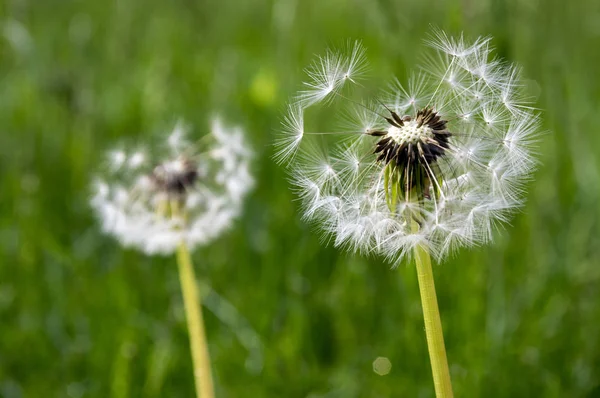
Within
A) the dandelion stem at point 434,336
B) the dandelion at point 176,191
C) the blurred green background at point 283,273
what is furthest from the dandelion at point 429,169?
the dandelion at point 176,191

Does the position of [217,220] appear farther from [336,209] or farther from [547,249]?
[547,249]

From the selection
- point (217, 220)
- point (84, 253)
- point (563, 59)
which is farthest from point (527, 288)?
point (84, 253)

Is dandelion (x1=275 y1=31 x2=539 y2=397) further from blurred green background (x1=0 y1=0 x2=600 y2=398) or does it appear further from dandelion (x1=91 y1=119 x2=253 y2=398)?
dandelion (x1=91 y1=119 x2=253 y2=398)

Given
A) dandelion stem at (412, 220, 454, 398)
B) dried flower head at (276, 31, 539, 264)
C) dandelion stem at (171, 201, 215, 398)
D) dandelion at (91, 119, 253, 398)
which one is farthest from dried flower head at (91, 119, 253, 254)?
dandelion stem at (412, 220, 454, 398)

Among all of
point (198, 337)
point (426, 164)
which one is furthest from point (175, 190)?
point (426, 164)

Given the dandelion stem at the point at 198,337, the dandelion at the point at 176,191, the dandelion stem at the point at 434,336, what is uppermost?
the dandelion at the point at 176,191

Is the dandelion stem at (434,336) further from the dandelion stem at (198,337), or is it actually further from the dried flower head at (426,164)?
the dandelion stem at (198,337)

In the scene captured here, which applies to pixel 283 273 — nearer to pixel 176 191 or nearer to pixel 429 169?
pixel 176 191

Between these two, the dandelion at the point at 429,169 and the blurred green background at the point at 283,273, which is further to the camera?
the blurred green background at the point at 283,273
